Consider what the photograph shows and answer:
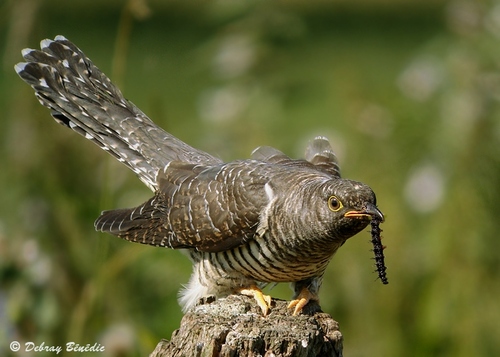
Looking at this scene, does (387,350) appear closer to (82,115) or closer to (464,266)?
(464,266)

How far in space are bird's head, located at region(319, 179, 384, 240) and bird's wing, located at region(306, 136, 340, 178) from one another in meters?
0.60

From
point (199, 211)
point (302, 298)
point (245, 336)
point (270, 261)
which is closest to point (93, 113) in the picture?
point (199, 211)

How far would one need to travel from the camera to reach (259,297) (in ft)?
9.61

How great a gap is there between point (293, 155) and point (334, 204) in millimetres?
1873

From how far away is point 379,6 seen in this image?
57.5 feet

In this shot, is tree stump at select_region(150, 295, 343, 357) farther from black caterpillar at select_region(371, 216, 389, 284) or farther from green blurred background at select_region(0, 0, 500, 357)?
green blurred background at select_region(0, 0, 500, 357)

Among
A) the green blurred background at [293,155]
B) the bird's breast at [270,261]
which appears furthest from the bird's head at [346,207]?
the green blurred background at [293,155]

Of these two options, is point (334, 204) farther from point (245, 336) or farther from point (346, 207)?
point (245, 336)

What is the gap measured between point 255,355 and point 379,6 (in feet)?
52.1

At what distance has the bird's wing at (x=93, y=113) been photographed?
12.0 feet

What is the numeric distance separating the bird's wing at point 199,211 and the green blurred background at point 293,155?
207 mm

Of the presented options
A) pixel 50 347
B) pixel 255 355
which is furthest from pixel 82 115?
pixel 255 355

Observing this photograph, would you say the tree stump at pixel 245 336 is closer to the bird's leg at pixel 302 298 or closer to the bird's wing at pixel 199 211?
the bird's leg at pixel 302 298

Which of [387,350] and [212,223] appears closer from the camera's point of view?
[212,223]
